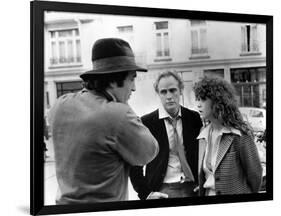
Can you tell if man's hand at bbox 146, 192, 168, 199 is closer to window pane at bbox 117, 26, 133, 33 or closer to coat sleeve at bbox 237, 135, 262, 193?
coat sleeve at bbox 237, 135, 262, 193

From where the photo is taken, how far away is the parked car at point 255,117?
10.3 ft

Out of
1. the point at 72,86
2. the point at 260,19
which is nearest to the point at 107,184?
the point at 72,86

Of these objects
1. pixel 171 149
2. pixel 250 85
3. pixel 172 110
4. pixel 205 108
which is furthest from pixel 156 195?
pixel 250 85

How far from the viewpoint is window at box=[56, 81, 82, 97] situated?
2783 mm

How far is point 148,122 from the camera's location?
9.56 feet

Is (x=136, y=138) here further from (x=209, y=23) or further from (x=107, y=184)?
(x=209, y=23)

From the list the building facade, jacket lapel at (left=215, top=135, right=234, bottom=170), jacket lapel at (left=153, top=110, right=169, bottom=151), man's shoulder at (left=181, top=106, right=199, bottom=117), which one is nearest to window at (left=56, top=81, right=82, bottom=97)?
the building facade

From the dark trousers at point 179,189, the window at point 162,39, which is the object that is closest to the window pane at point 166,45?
the window at point 162,39

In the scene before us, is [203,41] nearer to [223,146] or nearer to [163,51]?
[163,51]

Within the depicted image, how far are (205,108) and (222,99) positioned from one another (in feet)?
0.44

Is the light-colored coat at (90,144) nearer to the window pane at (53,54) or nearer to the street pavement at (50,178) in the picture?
the street pavement at (50,178)

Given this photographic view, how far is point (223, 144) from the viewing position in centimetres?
309

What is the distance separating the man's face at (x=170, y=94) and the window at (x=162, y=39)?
0.15 meters

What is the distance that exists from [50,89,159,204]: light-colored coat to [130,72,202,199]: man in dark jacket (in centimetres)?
15
